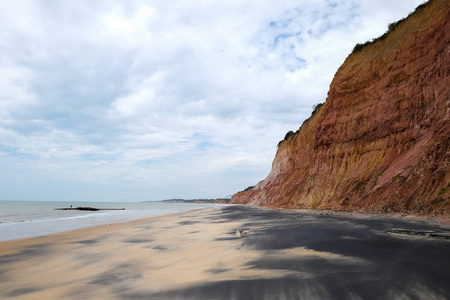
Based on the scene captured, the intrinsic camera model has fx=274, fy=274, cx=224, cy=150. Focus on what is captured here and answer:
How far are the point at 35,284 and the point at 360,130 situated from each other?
30.8 meters

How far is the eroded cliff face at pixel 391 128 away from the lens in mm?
16688

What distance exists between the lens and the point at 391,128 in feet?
82.3

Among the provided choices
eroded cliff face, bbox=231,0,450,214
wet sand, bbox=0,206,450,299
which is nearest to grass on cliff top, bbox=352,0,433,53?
eroded cliff face, bbox=231,0,450,214

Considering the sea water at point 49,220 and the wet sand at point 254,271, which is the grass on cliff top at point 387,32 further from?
the sea water at point 49,220

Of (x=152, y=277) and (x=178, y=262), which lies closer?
(x=152, y=277)

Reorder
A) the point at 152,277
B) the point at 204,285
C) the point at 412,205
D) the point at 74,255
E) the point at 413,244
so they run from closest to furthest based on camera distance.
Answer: the point at 204,285, the point at 152,277, the point at 413,244, the point at 74,255, the point at 412,205

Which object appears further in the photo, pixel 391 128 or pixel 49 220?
pixel 49 220

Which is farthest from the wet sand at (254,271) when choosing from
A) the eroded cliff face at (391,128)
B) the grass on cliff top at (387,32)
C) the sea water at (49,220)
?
the grass on cliff top at (387,32)

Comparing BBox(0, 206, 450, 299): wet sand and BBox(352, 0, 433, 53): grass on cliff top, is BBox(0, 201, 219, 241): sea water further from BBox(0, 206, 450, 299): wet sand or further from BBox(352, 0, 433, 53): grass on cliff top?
BBox(352, 0, 433, 53): grass on cliff top

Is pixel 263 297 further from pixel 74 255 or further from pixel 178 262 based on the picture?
Answer: pixel 74 255

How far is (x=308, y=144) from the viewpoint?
51.8m

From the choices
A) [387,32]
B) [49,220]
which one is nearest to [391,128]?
[387,32]

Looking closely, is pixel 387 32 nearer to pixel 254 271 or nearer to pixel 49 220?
pixel 254 271

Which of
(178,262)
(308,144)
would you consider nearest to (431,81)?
(178,262)
